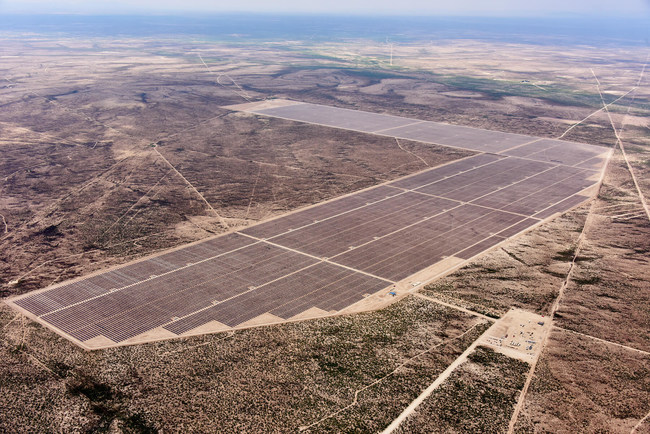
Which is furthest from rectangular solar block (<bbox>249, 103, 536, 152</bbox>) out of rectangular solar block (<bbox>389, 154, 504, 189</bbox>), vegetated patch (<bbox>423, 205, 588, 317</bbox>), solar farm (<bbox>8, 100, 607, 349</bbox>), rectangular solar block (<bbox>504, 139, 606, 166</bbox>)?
vegetated patch (<bbox>423, 205, 588, 317</bbox>)

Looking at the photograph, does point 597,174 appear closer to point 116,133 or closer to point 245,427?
point 245,427

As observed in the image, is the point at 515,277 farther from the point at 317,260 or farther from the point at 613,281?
the point at 317,260

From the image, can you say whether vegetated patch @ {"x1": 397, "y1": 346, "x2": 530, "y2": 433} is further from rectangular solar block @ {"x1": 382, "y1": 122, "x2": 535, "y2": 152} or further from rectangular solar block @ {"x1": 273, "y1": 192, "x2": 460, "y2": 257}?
rectangular solar block @ {"x1": 382, "y1": 122, "x2": 535, "y2": 152}

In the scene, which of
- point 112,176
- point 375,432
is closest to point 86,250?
point 112,176

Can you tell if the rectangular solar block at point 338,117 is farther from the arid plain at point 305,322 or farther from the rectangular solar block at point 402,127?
the arid plain at point 305,322

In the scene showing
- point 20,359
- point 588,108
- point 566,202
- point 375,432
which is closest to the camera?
point 375,432

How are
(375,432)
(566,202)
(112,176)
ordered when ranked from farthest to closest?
(112,176) < (566,202) < (375,432)
